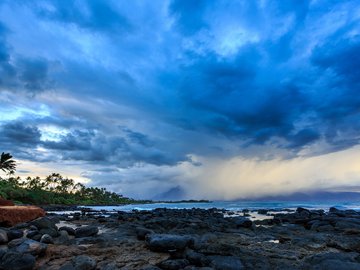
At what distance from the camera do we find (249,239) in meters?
10.5

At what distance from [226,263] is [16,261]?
4515mm

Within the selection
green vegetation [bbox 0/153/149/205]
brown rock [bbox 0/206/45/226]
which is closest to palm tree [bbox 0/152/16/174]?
green vegetation [bbox 0/153/149/205]

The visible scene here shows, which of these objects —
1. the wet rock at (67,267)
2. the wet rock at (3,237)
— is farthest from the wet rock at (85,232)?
the wet rock at (67,267)

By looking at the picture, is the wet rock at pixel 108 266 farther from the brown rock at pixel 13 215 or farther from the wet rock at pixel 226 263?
the brown rock at pixel 13 215

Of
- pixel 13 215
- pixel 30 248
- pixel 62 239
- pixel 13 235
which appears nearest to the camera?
pixel 30 248

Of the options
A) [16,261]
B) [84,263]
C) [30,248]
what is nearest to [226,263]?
[84,263]

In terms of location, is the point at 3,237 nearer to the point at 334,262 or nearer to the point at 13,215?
the point at 13,215

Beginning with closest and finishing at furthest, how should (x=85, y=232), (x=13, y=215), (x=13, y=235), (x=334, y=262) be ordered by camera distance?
(x=334, y=262) → (x=13, y=235) → (x=85, y=232) → (x=13, y=215)

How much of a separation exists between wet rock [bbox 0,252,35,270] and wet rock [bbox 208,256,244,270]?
394cm

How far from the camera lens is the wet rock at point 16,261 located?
6.02 m

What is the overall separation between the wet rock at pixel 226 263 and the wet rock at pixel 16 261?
3941 mm

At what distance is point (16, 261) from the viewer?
6.12 m

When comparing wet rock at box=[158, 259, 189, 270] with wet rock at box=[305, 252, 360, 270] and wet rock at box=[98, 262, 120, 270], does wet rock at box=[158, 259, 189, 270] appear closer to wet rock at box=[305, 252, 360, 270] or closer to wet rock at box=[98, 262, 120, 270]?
wet rock at box=[98, 262, 120, 270]

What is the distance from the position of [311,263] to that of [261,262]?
1.15m
